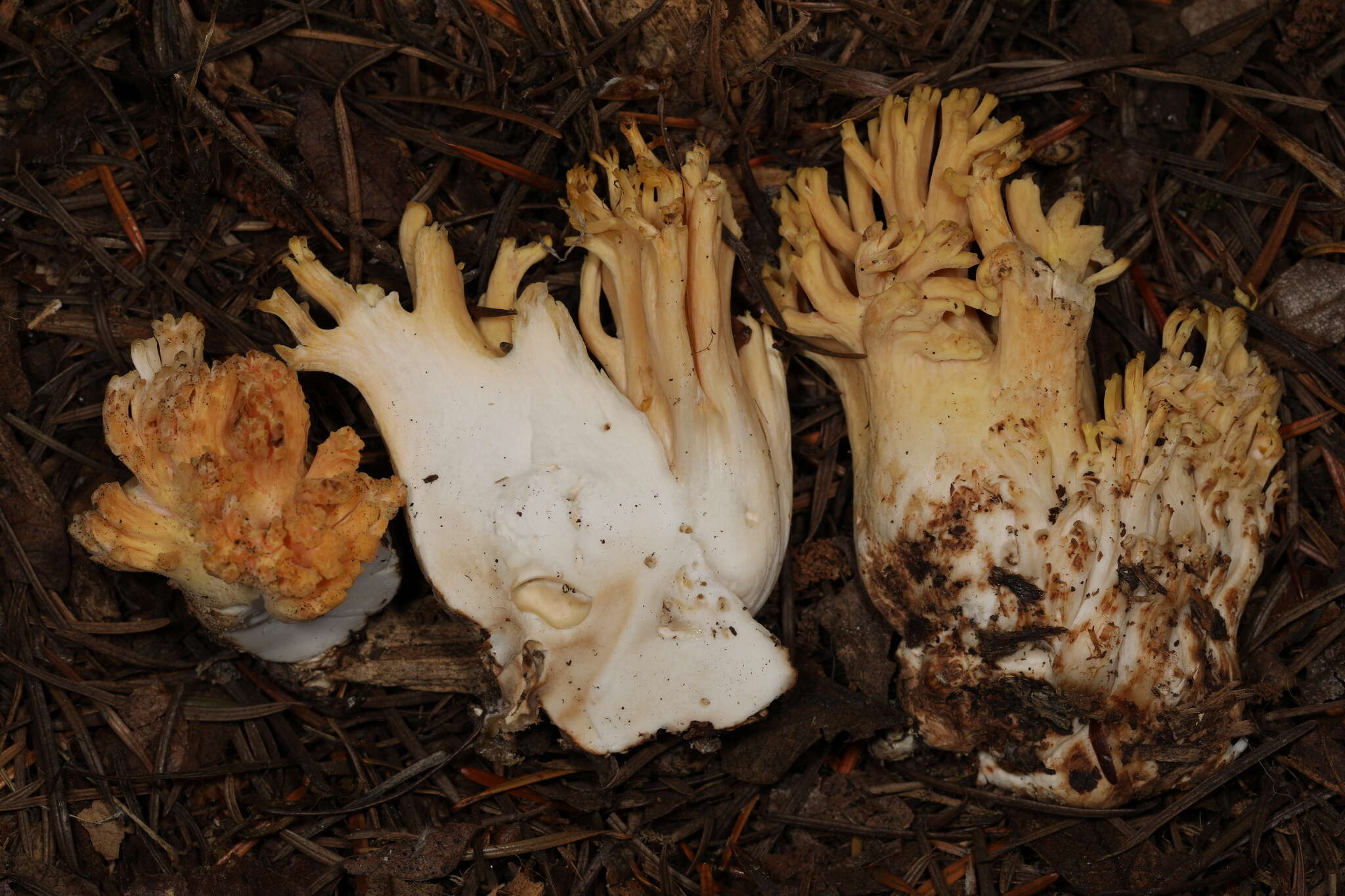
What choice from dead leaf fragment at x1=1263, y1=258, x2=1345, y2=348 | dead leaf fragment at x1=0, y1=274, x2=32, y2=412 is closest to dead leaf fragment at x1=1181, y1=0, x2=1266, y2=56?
dead leaf fragment at x1=1263, y1=258, x2=1345, y2=348

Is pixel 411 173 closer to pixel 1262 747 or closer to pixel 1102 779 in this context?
pixel 1102 779

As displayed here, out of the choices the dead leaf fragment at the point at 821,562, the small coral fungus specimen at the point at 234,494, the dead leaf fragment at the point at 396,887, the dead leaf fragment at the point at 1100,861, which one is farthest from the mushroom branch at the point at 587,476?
the dead leaf fragment at the point at 1100,861

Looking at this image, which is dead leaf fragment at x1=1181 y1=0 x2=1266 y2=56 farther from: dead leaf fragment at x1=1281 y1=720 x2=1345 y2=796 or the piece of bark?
Result: the piece of bark

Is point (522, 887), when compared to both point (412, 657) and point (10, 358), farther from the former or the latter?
point (10, 358)

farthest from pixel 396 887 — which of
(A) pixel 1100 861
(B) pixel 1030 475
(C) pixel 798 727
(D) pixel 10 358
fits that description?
(B) pixel 1030 475

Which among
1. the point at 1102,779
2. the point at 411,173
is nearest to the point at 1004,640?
the point at 1102,779
